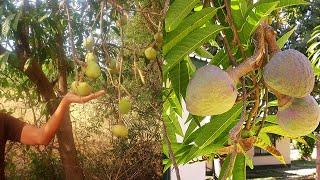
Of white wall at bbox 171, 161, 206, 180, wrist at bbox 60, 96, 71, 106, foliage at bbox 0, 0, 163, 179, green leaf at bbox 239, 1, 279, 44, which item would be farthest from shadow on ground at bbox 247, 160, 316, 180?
green leaf at bbox 239, 1, 279, 44

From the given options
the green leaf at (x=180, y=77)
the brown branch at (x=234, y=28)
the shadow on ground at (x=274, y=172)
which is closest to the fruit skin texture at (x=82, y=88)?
the green leaf at (x=180, y=77)

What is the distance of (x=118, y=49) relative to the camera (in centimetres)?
64

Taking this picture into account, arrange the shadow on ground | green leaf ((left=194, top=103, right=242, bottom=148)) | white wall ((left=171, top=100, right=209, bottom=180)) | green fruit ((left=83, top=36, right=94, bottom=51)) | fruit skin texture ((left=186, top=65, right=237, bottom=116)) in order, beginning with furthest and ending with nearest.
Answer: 1. the shadow on ground
2. white wall ((left=171, top=100, right=209, bottom=180))
3. green fruit ((left=83, top=36, right=94, bottom=51))
4. green leaf ((left=194, top=103, right=242, bottom=148))
5. fruit skin texture ((left=186, top=65, right=237, bottom=116))

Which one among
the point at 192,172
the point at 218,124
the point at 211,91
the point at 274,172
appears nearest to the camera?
the point at 211,91

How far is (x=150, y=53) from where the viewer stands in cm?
65

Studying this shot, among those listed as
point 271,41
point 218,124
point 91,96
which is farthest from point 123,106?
point 271,41

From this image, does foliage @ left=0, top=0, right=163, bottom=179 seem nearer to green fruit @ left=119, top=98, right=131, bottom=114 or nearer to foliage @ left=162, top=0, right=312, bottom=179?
green fruit @ left=119, top=98, right=131, bottom=114

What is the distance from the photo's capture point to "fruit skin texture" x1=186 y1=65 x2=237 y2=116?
0.33m

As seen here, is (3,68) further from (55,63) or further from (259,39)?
(259,39)

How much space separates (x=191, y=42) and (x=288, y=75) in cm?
11

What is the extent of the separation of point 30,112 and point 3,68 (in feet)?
0.24

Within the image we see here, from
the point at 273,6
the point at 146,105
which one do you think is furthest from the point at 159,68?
the point at 273,6

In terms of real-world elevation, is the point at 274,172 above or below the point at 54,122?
below

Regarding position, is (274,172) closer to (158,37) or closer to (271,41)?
(158,37)
